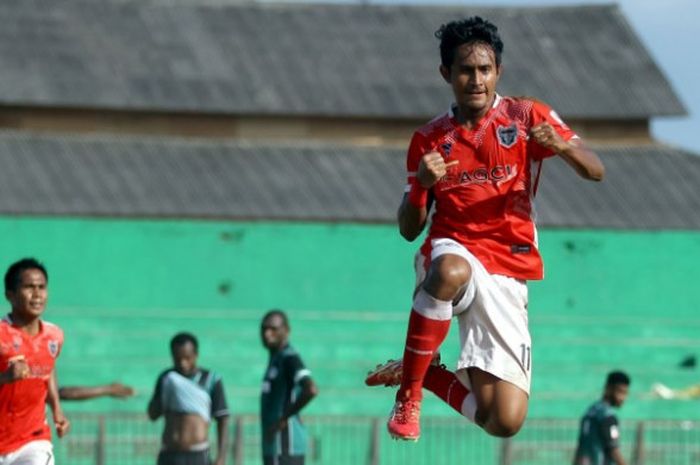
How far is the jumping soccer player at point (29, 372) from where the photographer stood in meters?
13.5

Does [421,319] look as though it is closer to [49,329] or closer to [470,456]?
[49,329]

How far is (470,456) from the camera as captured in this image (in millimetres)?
27812

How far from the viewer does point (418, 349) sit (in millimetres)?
10516

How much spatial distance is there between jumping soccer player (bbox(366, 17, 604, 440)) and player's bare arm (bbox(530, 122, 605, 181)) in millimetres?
189

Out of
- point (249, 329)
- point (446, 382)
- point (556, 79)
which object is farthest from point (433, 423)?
point (556, 79)

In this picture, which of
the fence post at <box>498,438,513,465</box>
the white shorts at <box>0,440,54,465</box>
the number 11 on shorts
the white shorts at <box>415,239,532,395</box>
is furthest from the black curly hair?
the fence post at <box>498,438,513,465</box>

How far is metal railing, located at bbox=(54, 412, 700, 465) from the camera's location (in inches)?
1026

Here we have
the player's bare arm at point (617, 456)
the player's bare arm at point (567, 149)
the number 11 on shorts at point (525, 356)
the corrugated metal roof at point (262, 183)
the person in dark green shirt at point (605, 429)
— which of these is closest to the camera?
the player's bare arm at point (567, 149)

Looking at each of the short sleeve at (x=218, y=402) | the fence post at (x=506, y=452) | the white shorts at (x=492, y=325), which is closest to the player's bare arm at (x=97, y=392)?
the short sleeve at (x=218, y=402)

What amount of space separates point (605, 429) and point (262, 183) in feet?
69.0

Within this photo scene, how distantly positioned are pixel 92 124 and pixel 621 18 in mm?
14847

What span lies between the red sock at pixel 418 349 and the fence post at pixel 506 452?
609 inches

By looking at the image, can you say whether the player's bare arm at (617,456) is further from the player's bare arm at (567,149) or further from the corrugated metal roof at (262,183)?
the corrugated metal roof at (262,183)

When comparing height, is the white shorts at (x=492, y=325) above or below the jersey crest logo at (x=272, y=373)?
below
